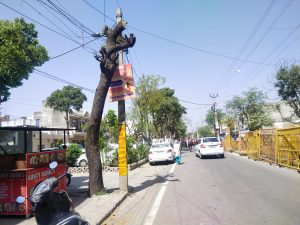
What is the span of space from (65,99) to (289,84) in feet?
128

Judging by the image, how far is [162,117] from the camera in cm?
5803

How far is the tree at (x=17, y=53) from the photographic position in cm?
1644

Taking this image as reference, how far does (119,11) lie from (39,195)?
9.42 meters

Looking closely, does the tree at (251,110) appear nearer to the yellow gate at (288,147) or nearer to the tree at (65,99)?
the tree at (65,99)

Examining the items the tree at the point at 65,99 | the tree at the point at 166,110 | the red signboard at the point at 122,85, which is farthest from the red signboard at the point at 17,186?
the tree at the point at 65,99

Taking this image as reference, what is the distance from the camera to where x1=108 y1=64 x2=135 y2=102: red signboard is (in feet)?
42.3

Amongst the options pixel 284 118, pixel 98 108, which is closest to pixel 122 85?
pixel 98 108

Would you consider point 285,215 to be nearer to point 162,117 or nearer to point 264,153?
point 264,153

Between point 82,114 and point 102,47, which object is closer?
point 102,47

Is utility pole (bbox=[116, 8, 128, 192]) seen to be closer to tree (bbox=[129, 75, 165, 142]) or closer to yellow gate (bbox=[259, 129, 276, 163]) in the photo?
yellow gate (bbox=[259, 129, 276, 163])

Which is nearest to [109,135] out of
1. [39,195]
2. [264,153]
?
[264,153]

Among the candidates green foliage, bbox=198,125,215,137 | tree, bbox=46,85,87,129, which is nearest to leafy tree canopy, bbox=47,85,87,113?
tree, bbox=46,85,87,129

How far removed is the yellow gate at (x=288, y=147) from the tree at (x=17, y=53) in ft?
41.4

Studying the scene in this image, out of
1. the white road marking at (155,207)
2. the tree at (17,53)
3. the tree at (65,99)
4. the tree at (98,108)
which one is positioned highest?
the tree at (65,99)
